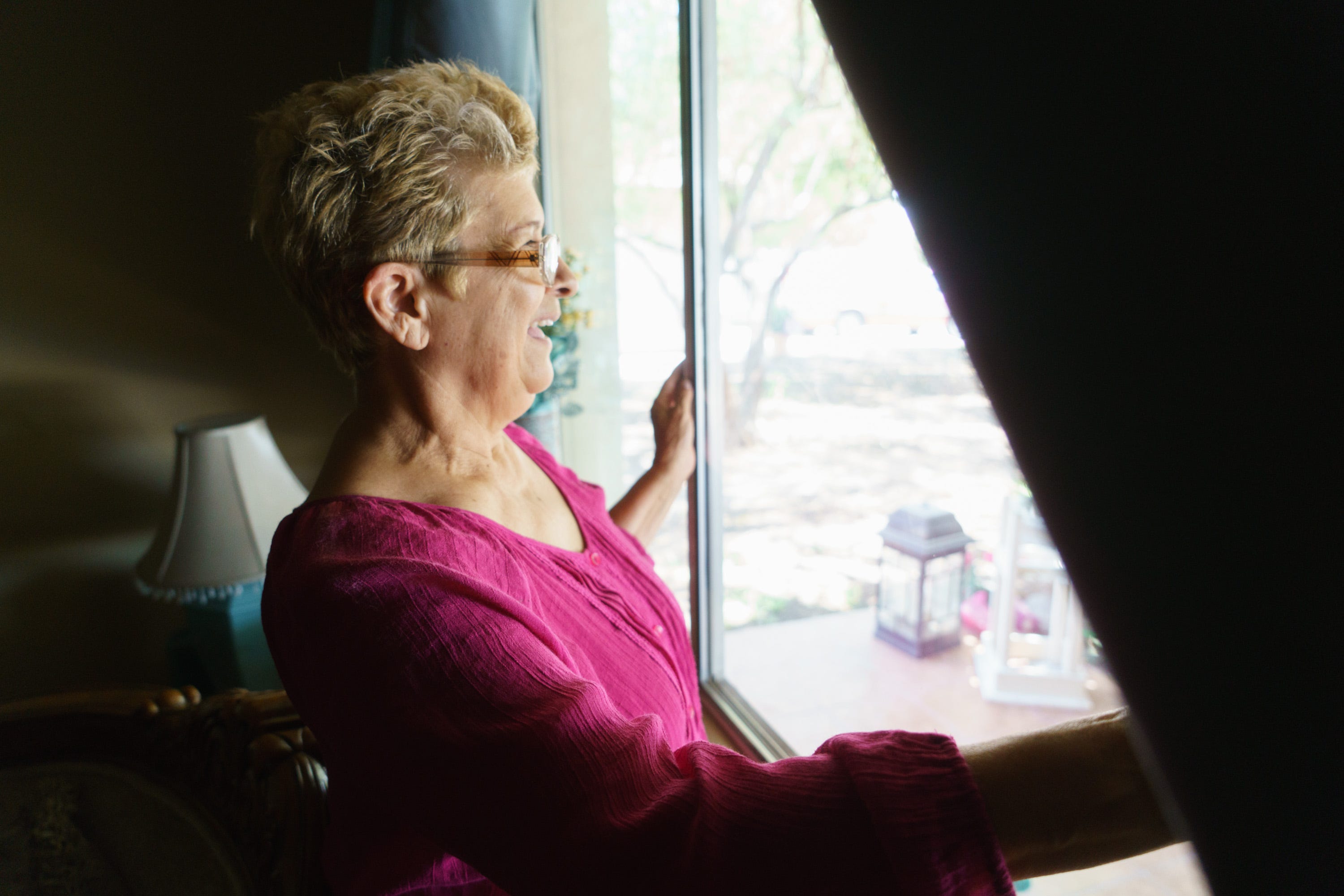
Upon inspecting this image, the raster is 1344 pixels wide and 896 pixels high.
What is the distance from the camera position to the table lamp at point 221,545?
187cm

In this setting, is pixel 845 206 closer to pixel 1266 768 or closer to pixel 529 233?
pixel 529 233

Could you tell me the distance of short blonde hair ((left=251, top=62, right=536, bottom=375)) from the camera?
0.86m

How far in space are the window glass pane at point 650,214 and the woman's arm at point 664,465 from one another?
0.14 metres

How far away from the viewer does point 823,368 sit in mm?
1521

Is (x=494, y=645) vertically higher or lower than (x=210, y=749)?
higher

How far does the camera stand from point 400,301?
0.89 meters

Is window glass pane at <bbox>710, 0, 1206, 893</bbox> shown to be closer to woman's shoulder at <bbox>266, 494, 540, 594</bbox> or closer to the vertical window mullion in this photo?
the vertical window mullion

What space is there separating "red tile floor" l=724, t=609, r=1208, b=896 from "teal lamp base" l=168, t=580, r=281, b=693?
121 centimetres

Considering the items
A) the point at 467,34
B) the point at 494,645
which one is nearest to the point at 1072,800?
the point at 494,645

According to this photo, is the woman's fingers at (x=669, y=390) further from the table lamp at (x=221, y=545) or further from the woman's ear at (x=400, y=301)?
the table lamp at (x=221, y=545)

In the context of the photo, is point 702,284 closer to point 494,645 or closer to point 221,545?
point 494,645

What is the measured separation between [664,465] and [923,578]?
1.80 feet

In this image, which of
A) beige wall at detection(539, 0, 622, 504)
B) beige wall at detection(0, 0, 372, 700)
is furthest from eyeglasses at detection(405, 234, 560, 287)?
beige wall at detection(0, 0, 372, 700)

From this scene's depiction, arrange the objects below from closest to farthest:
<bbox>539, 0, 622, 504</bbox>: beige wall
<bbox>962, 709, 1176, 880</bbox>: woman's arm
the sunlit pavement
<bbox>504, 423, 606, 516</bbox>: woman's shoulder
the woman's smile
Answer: <bbox>962, 709, 1176, 880</bbox>: woman's arm, the woman's smile, <bbox>504, 423, 606, 516</bbox>: woman's shoulder, the sunlit pavement, <bbox>539, 0, 622, 504</bbox>: beige wall
